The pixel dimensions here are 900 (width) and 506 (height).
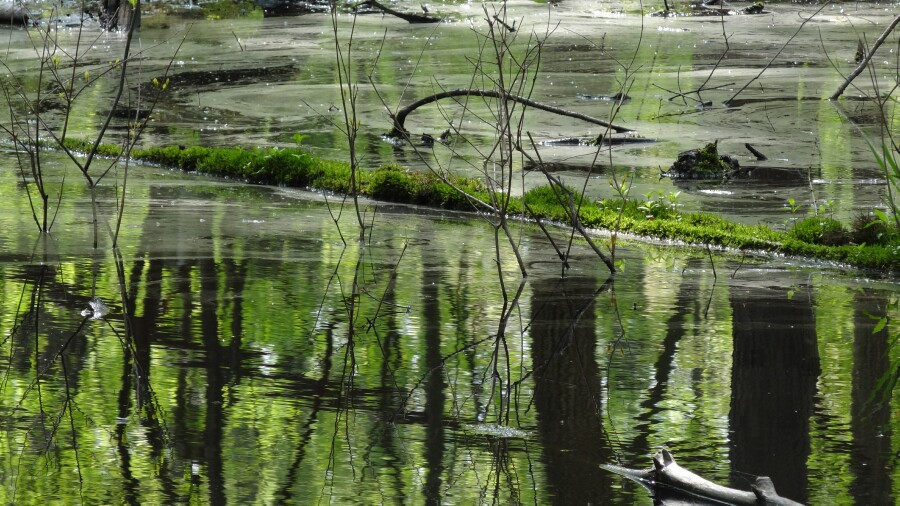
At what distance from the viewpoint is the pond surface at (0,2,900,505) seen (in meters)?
4.96

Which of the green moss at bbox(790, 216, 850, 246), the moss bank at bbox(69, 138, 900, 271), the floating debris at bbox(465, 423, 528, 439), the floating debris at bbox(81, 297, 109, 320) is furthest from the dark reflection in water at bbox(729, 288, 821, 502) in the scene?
the floating debris at bbox(81, 297, 109, 320)

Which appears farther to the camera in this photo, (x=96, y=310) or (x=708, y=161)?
(x=708, y=161)

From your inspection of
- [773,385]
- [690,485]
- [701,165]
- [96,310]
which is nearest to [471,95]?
[701,165]

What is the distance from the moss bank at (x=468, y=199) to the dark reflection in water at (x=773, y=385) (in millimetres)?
1436

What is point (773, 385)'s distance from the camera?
6301 mm

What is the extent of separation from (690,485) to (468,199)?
22.4 feet

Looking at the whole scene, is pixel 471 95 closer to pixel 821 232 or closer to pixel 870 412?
pixel 821 232

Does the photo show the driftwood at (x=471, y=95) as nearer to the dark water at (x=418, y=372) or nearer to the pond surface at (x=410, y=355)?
the pond surface at (x=410, y=355)

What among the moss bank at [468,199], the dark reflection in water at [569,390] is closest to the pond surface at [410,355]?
the dark reflection in water at [569,390]

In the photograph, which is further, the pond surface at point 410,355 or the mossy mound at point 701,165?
the mossy mound at point 701,165

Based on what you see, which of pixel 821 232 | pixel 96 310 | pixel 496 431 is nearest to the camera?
pixel 496 431

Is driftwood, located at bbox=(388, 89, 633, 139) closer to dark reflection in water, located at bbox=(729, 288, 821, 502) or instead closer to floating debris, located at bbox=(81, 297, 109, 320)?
dark reflection in water, located at bbox=(729, 288, 821, 502)

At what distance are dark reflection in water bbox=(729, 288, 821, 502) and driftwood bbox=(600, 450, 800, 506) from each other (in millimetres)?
263

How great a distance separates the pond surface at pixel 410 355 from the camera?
496 cm
